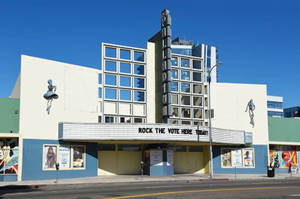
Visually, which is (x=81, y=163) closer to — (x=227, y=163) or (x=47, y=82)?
(x=47, y=82)

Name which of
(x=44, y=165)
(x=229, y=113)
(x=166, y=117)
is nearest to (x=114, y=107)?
(x=166, y=117)

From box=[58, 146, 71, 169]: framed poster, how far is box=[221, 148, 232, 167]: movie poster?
59.4ft

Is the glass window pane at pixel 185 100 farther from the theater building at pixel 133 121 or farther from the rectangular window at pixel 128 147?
the rectangular window at pixel 128 147

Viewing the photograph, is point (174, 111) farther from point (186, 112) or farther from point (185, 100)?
point (185, 100)

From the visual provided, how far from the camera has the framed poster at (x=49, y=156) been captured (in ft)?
106

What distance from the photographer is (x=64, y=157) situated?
33438mm

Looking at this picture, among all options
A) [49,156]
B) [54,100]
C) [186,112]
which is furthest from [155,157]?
[54,100]

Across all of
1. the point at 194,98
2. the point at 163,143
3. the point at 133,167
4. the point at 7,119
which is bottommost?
the point at 133,167

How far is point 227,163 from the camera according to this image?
42469 millimetres

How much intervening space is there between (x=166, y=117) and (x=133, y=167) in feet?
22.2

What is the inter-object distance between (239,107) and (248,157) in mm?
5984

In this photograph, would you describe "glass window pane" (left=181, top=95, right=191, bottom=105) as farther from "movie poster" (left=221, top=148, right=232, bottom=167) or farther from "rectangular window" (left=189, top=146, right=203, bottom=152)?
"movie poster" (left=221, top=148, right=232, bottom=167)

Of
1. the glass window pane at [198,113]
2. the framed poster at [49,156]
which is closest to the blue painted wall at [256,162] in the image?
the glass window pane at [198,113]

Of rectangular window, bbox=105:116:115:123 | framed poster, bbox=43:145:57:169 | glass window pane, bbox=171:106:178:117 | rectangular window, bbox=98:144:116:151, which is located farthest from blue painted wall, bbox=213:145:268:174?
Answer: framed poster, bbox=43:145:57:169
